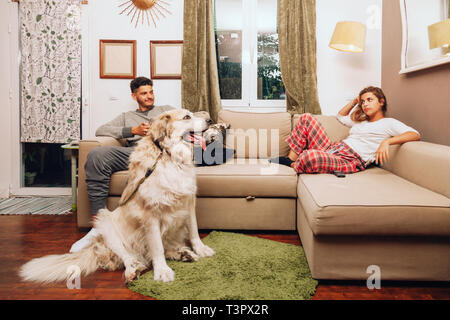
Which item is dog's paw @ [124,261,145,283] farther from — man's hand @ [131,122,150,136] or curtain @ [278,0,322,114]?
curtain @ [278,0,322,114]

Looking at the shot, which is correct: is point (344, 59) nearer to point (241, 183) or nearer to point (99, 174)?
point (241, 183)

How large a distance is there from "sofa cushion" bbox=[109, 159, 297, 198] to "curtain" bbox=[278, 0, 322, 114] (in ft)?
4.15

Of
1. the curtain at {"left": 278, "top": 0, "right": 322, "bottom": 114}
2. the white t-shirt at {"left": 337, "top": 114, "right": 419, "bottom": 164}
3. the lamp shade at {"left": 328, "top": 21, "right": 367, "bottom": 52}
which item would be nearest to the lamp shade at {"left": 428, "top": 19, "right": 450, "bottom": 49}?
the white t-shirt at {"left": 337, "top": 114, "right": 419, "bottom": 164}

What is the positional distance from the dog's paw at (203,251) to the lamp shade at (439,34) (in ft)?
6.80

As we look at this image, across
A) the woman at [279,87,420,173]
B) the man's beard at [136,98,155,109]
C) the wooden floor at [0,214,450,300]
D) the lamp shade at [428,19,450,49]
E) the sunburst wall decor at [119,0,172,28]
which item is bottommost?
the wooden floor at [0,214,450,300]

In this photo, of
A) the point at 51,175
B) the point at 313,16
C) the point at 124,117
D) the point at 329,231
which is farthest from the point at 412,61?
the point at 51,175

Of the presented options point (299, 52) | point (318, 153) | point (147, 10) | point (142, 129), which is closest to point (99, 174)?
point (142, 129)

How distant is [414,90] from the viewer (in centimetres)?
249

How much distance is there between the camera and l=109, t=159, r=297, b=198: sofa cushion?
2.14 metres

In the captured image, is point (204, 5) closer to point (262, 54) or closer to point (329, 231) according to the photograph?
point (262, 54)

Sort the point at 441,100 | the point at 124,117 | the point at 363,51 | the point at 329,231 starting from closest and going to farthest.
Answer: the point at 329,231
the point at 441,100
the point at 124,117
the point at 363,51

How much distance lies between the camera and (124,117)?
8.82ft

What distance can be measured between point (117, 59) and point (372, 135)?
2.68 meters
